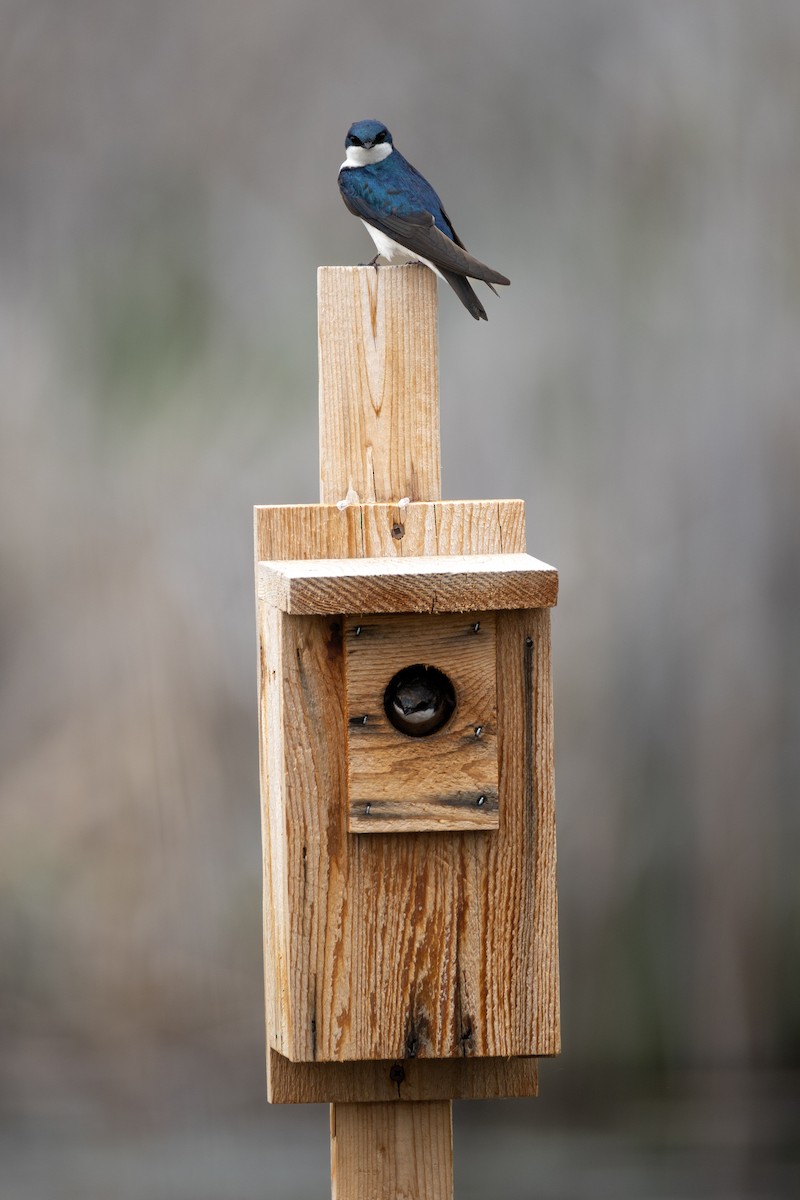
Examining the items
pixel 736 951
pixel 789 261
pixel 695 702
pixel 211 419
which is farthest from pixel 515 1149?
pixel 789 261

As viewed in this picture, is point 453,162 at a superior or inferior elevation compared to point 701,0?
inferior

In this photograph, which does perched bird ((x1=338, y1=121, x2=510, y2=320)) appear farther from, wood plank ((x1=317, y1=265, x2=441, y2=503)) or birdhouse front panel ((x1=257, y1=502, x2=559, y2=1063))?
birdhouse front panel ((x1=257, y1=502, x2=559, y2=1063))

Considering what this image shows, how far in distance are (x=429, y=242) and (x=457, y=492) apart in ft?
5.28

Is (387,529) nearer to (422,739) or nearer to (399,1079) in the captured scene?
(422,739)

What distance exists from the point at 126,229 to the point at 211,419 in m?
0.41

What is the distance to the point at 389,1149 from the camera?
1.95 m

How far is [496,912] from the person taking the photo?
1832mm

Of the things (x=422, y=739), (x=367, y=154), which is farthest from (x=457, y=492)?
(x=422, y=739)

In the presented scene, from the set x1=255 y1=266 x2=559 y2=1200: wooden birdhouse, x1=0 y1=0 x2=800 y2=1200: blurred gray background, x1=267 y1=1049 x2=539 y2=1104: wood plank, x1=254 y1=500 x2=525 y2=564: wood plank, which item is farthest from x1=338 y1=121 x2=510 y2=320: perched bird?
x1=0 y1=0 x2=800 y2=1200: blurred gray background

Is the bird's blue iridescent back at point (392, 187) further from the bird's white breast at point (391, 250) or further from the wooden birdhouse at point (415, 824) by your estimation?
the wooden birdhouse at point (415, 824)

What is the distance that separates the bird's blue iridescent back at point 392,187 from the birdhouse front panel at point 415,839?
60 cm

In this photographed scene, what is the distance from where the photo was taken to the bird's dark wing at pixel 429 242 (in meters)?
2.09

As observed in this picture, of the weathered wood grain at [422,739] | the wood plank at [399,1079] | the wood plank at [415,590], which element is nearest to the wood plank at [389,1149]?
the wood plank at [399,1079]

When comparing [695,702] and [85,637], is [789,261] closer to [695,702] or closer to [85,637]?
[695,702]
